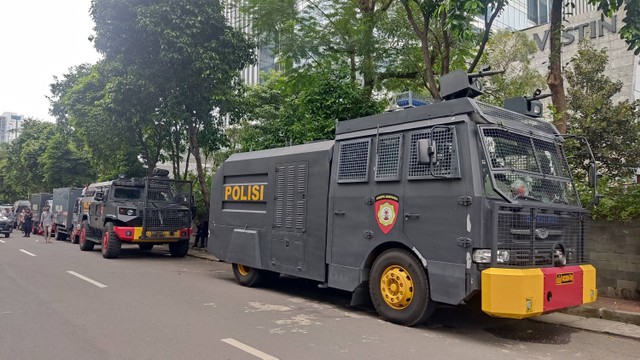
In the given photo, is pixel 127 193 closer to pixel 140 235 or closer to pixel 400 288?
pixel 140 235

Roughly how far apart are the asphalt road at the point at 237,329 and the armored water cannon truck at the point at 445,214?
0.53 m

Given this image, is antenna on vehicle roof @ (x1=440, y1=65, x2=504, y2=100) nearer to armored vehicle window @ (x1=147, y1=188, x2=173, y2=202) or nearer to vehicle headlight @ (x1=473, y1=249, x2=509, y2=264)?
vehicle headlight @ (x1=473, y1=249, x2=509, y2=264)

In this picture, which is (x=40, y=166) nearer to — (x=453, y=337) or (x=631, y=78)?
(x=453, y=337)

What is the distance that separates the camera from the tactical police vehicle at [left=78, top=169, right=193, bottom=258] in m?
15.3

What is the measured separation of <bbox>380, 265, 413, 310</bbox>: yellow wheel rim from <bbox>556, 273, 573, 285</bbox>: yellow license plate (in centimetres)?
183

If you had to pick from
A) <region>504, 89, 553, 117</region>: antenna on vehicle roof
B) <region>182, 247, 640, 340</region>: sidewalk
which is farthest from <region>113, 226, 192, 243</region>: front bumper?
<region>504, 89, 553, 117</region>: antenna on vehicle roof

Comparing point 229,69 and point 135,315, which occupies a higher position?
point 229,69

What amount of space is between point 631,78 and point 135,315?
34.6 meters

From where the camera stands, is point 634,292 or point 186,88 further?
point 186,88

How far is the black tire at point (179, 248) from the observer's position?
16.6 metres

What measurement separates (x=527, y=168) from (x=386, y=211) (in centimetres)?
199

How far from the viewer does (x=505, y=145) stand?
6520mm

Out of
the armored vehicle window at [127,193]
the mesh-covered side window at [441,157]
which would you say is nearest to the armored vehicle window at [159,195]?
the armored vehicle window at [127,193]

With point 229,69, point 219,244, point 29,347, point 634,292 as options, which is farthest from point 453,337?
point 229,69
